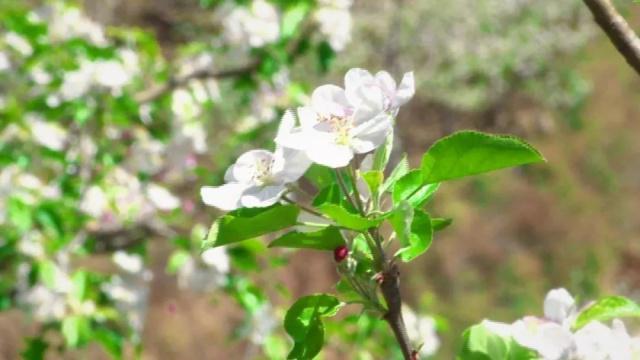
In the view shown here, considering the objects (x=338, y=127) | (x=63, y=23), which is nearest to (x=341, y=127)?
(x=338, y=127)

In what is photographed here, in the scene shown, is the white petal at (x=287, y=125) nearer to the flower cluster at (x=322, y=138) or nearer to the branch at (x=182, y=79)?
the flower cluster at (x=322, y=138)

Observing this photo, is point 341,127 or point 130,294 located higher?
point 341,127

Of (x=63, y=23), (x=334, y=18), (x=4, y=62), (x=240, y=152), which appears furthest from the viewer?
(x=240, y=152)

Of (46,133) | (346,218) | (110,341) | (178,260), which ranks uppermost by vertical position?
(46,133)

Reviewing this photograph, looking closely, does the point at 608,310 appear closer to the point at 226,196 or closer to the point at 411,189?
the point at 411,189

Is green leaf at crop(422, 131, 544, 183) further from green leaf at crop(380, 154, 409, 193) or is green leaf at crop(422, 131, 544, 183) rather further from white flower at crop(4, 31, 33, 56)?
white flower at crop(4, 31, 33, 56)

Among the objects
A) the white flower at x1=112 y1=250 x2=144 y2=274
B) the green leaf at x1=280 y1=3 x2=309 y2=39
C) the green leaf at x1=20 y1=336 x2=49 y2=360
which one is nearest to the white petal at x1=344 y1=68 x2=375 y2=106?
the green leaf at x1=280 y1=3 x2=309 y2=39

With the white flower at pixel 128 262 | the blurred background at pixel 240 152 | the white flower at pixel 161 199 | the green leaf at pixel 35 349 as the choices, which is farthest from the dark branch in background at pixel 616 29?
the white flower at pixel 128 262

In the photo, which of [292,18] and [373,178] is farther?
[292,18]

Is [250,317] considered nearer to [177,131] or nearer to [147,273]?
[147,273]
